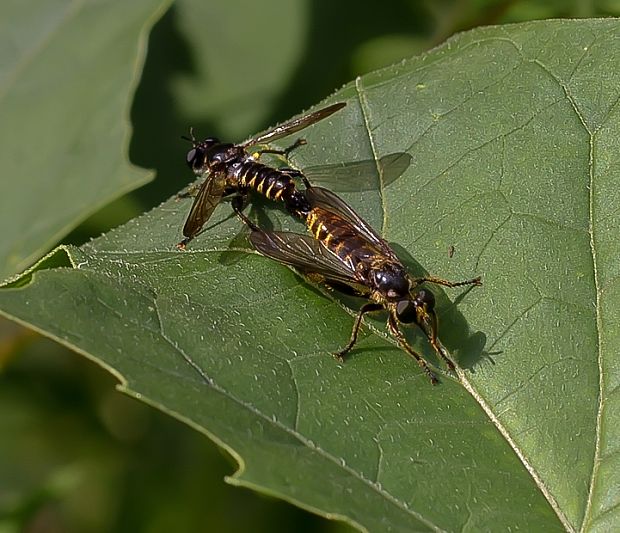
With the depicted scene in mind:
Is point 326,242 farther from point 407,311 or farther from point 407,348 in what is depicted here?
point 407,348

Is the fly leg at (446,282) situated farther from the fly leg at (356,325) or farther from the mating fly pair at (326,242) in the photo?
the fly leg at (356,325)

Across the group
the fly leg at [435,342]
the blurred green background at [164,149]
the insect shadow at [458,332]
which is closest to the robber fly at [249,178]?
the insect shadow at [458,332]

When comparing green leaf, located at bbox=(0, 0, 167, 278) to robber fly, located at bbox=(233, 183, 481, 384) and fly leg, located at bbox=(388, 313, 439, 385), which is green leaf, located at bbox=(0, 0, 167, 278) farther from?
fly leg, located at bbox=(388, 313, 439, 385)

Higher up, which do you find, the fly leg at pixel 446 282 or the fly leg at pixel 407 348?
the fly leg at pixel 446 282

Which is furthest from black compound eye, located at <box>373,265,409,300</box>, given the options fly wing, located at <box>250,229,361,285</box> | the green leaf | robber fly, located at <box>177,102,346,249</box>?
the green leaf

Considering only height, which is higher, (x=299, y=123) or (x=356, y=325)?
(x=299, y=123)

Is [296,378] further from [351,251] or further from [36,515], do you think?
[36,515]

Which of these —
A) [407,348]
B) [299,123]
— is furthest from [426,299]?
[299,123]
